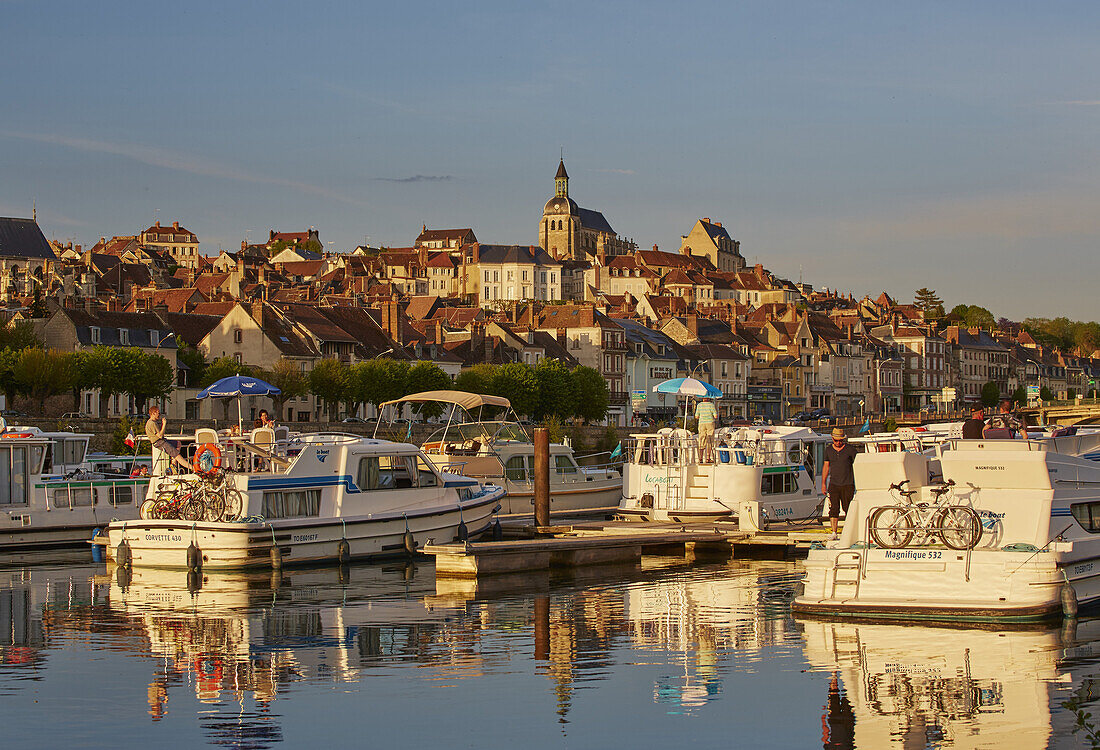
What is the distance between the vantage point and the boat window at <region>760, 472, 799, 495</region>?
35.1 metres

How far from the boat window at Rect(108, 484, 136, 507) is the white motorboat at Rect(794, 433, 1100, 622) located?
20.1 metres

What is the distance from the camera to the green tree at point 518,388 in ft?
292

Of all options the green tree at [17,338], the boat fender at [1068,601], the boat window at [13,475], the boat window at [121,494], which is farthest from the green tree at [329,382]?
the boat fender at [1068,601]

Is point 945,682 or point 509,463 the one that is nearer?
point 945,682

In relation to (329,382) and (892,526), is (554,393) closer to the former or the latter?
(329,382)

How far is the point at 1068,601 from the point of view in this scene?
2048 cm

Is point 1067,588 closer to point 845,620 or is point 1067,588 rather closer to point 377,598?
point 845,620

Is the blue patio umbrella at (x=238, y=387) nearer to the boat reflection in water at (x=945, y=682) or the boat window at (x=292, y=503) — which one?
the boat window at (x=292, y=503)

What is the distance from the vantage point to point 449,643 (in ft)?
67.6

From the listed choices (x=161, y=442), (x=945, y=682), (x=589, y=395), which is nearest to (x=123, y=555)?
(x=161, y=442)

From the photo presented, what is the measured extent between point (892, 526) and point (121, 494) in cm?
2153

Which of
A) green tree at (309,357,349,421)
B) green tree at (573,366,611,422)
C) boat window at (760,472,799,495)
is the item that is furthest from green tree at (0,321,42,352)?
boat window at (760,472,799,495)

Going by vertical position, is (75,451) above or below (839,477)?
above

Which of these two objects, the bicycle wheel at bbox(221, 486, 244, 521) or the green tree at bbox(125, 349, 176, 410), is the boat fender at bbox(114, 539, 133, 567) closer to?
the bicycle wheel at bbox(221, 486, 244, 521)
